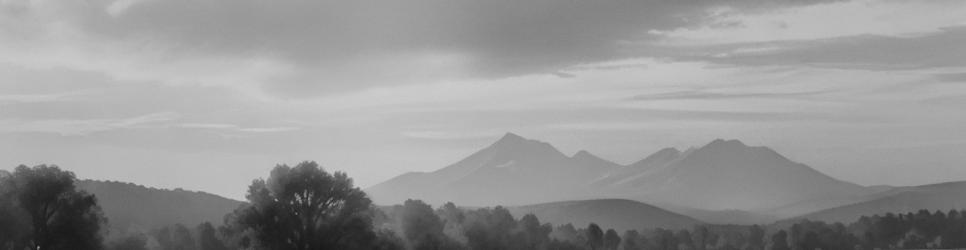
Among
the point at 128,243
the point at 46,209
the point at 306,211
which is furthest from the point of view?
the point at 128,243

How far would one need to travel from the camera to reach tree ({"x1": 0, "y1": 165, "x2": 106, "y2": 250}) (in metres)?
135

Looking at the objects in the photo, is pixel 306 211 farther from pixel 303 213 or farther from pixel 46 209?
pixel 46 209

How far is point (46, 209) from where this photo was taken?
449 ft

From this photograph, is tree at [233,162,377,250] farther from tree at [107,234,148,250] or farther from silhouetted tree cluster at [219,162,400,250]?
tree at [107,234,148,250]

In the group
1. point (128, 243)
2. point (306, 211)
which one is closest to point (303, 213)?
point (306, 211)

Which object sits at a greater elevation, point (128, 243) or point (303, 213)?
point (303, 213)

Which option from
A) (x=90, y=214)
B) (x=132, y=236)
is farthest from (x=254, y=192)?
(x=132, y=236)

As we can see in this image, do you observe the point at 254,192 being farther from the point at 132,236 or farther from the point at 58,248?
the point at 132,236

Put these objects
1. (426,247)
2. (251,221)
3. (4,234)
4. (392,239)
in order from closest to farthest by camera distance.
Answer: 1. (4,234)
2. (251,221)
3. (392,239)
4. (426,247)

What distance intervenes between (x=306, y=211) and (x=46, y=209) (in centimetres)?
3093

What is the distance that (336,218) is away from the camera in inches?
5743

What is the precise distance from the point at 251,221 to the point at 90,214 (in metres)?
19.0

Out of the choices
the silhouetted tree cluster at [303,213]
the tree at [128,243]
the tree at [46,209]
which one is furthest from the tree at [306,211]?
the tree at [128,243]

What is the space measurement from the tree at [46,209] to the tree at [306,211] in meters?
18.4
